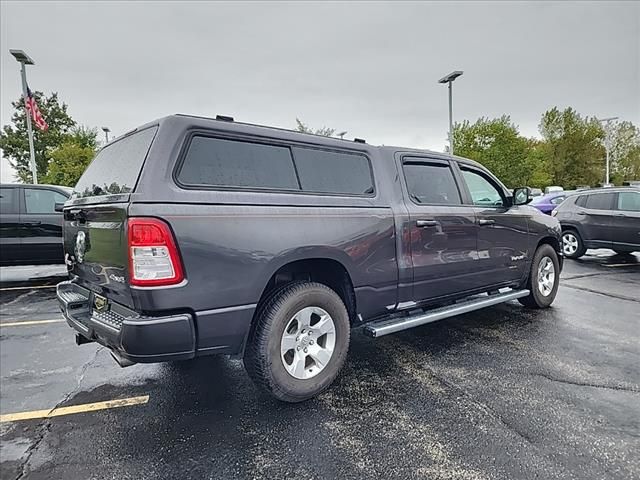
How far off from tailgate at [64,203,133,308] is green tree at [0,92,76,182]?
3451cm

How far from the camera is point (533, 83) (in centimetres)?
2666

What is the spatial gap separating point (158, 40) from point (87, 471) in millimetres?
15561

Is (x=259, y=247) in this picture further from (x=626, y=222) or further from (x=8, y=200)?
(x=626, y=222)

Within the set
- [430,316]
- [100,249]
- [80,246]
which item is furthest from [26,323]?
[430,316]

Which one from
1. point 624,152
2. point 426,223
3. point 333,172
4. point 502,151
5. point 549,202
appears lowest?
point 426,223

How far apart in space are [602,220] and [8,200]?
492 inches

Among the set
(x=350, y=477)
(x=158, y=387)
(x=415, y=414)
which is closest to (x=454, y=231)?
(x=415, y=414)

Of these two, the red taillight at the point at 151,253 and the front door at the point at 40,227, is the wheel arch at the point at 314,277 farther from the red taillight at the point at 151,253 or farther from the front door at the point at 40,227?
the front door at the point at 40,227

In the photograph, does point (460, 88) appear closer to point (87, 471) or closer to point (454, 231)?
point (454, 231)

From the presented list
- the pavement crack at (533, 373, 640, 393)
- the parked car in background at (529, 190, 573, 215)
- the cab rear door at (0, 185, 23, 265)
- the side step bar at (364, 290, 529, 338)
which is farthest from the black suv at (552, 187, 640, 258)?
the cab rear door at (0, 185, 23, 265)

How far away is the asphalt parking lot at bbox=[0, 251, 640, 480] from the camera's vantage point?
2.17 meters

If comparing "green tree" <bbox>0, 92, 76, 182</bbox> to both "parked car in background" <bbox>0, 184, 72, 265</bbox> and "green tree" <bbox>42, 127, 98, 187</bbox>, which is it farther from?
"parked car in background" <bbox>0, 184, 72, 265</bbox>

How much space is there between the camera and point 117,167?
2.81 m

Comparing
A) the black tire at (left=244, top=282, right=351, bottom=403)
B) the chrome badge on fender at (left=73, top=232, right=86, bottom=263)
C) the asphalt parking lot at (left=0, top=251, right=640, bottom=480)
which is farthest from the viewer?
the chrome badge on fender at (left=73, top=232, right=86, bottom=263)
